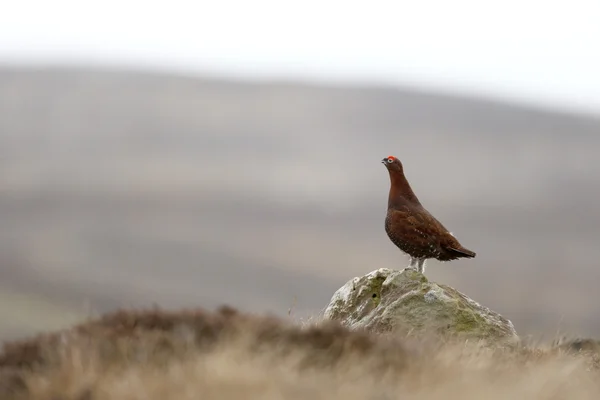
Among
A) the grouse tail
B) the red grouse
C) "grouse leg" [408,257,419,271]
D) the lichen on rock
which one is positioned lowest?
the lichen on rock

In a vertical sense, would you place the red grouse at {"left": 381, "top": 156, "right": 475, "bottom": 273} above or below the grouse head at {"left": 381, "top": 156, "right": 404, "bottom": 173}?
below

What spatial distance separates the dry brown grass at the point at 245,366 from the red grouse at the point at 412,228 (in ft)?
9.31

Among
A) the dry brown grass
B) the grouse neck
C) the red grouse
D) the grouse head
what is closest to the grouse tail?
the red grouse

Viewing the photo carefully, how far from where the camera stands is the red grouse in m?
11.5

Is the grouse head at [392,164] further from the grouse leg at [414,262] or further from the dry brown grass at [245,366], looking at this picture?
the dry brown grass at [245,366]

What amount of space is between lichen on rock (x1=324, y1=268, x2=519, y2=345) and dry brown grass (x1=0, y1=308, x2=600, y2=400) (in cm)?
222

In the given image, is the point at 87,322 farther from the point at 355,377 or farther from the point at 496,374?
the point at 496,374

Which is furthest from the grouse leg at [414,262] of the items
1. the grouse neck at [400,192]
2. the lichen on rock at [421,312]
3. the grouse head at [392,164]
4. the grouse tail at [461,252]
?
the grouse head at [392,164]

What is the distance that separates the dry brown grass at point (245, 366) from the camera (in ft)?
20.9

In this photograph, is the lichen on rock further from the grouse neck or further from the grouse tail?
the grouse neck

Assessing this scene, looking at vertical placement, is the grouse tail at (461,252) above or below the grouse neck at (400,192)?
below

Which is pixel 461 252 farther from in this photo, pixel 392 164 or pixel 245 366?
pixel 245 366

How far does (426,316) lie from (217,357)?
4.93m

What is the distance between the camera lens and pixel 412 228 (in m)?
11.5
